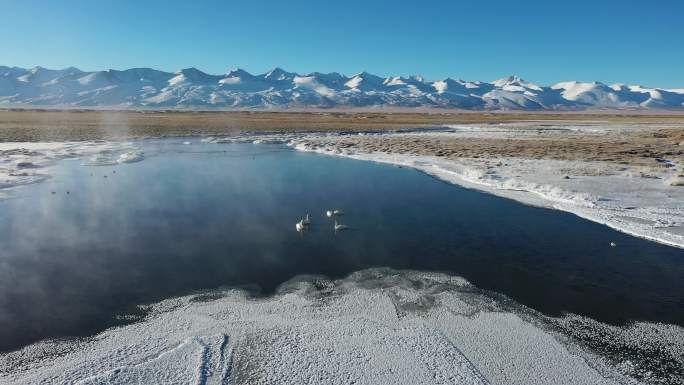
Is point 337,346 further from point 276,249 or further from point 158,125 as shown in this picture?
point 158,125

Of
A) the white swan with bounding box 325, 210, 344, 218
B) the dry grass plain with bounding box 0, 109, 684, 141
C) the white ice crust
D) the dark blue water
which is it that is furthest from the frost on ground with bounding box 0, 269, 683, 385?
the dry grass plain with bounding box 0, 109, 684, 141

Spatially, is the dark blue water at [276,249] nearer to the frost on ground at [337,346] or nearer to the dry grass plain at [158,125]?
the frost on ground at [337,346]

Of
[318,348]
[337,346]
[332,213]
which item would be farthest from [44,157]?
[337,346]

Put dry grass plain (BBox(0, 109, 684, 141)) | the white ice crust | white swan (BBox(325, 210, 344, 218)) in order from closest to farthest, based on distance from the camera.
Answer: the white ice crust → white swan (BBox(325, 210, 344, 218)) → dry grass plain (BBox(0, 109, 684, 141))

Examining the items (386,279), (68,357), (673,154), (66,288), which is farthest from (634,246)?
(673,154)

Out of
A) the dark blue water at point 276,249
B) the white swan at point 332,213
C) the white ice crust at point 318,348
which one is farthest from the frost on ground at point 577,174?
the white ice crust at point 318,348

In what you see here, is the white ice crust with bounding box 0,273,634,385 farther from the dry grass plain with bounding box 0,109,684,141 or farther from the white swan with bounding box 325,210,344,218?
the dry grass plain with bounding box 0,109,684,141

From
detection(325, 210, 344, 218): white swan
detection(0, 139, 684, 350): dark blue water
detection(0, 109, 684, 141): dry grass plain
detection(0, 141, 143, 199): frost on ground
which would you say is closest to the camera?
detection(0, 139, 684, 350): dark blue water
